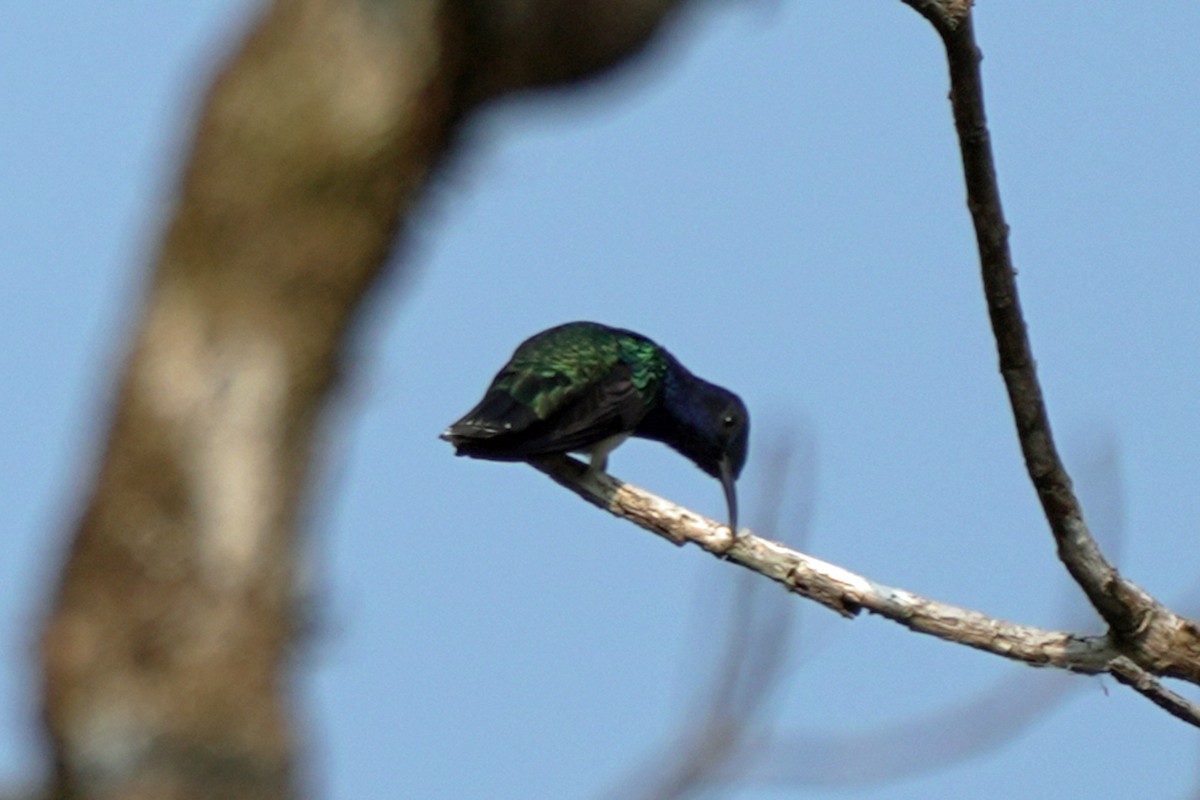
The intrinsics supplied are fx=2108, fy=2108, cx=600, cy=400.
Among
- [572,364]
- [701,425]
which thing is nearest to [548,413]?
[572,364]

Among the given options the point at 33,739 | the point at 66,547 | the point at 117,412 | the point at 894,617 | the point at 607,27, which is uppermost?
the point at 607,27

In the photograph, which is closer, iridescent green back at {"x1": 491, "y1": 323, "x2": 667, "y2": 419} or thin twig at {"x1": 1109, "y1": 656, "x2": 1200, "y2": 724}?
thin twig at {"x1": 1109, "y1": 656, "x2": 1200, "y2": 724}

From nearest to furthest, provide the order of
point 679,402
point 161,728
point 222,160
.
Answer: point 161,728 < point 222,160 < point 679,402

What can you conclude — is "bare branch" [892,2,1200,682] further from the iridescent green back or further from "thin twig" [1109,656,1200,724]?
the iridescent green back

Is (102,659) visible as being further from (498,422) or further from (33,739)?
(498,422)

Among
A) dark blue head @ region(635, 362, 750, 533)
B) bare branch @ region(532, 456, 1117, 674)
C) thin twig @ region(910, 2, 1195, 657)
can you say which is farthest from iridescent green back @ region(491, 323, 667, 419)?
thin twig @ region(910, 2, 1195, 657)

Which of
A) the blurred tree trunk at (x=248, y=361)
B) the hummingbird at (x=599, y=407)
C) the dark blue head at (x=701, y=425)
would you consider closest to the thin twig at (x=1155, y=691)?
the hummingbird at (x=599, y=407)

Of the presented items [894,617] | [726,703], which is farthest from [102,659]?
[894,617]
